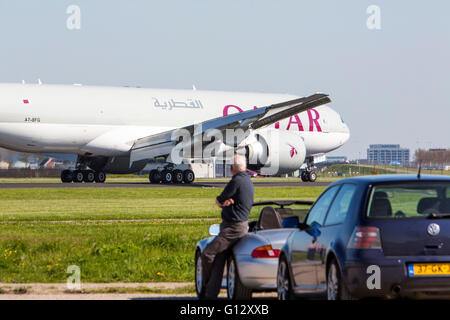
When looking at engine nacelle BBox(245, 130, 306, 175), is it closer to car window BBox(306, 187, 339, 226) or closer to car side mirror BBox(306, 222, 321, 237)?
car window BBox(306, 187, 339, 226)

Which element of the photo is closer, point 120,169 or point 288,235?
point 288,235

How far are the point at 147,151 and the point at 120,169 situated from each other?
3189mm

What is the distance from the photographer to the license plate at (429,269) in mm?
9250

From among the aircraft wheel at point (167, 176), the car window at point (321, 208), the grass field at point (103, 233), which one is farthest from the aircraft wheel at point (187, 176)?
the car window at point (321, 208)

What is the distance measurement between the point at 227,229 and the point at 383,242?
310 centimetres

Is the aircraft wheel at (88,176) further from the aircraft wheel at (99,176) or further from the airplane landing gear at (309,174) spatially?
the airplane landing gear at (309,174)

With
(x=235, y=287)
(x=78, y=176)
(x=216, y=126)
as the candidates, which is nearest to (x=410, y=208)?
(x=235, y=287)

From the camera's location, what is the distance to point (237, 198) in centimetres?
1203

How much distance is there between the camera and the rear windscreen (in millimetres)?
9633

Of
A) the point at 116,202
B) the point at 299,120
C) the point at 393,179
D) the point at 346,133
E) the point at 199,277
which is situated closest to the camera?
the point at 393,179

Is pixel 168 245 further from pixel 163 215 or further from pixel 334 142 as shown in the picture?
pixel 334 142

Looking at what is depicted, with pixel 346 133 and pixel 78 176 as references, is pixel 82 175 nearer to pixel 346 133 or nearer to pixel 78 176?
pixel 78 176
